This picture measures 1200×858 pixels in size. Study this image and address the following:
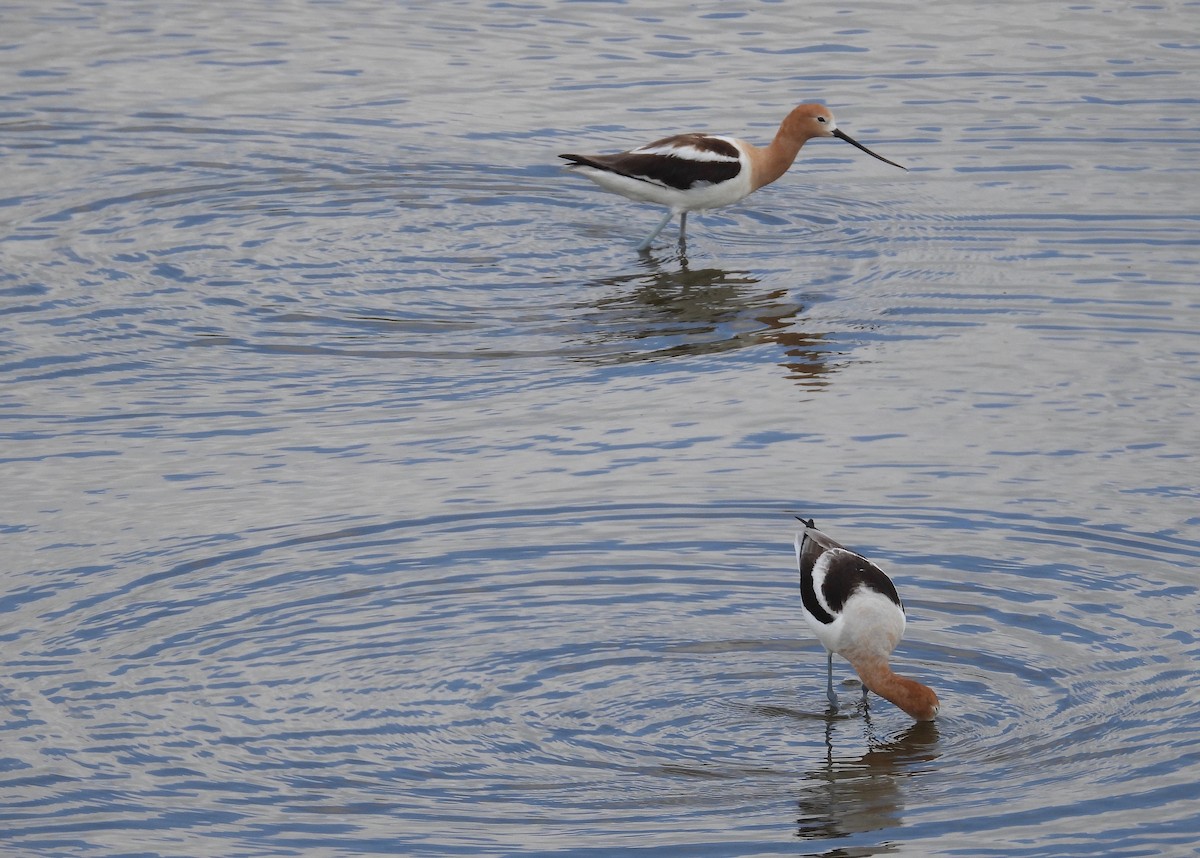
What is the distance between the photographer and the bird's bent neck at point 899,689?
902 cm

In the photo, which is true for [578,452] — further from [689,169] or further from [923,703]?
[689,169]

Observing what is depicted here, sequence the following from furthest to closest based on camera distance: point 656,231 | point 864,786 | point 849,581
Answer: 1. point 656,231
2. point 849,581
3. point 864,786

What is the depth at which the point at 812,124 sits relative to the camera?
17031 millimetres

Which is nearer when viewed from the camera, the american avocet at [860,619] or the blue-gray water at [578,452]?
the blue-gray water at [578,452]

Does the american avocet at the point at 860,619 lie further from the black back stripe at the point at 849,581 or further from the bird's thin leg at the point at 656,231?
the bird's thin leg at the point at 656,231

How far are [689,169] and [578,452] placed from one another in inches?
200

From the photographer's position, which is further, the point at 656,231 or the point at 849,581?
the point at 656,231

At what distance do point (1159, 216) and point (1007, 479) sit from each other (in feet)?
18.8

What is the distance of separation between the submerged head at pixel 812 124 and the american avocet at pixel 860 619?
809 centimetres

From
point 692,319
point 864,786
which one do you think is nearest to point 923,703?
point 864,786

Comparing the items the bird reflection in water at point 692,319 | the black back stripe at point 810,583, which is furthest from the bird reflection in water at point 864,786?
the bird reflection in water at point 692,319

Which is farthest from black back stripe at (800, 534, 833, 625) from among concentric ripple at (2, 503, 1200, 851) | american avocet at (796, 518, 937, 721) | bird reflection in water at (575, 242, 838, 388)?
bird reflection in water at (575, 242, 838, 388)

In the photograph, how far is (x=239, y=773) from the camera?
8.48 meters

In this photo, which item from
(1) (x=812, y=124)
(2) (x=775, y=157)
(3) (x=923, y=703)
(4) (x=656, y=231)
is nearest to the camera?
(3) (x=923, y=703)
